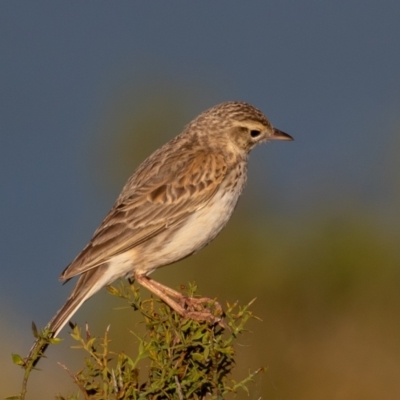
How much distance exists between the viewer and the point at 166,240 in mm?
7902

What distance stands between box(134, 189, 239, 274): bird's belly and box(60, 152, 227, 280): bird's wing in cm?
7

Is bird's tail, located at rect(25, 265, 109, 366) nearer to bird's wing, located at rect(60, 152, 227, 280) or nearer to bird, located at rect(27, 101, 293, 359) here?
bird, located at rect(27, 101, 293, 359)

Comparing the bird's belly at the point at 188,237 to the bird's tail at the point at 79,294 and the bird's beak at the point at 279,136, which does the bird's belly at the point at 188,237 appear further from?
the bird's beak at the point at 279,136

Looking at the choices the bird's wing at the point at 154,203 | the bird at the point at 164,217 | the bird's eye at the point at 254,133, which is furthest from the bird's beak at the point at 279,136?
the bird's wing at the point at 154,203

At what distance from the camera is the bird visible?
7.56 metres

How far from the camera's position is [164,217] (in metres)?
8.02

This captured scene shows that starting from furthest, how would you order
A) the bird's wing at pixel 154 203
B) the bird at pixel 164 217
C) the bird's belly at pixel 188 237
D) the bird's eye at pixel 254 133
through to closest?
the bird's eye at pixel 254 133 < the bird's belly at pixel 188 237 < the bird's wing at pixel 154 203 < the bird at pixel 164 217

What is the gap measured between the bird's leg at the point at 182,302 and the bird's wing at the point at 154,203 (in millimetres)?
320

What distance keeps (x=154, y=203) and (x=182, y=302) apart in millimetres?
1066

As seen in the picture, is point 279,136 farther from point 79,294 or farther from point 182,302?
point 79,294

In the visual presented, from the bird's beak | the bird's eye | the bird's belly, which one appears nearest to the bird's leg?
the bird's belly

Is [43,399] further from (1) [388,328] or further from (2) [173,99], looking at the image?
(2) [173,99]

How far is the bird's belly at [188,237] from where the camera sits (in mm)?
7770

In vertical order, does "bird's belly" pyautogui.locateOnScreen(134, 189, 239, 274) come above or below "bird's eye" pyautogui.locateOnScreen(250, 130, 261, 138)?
below
